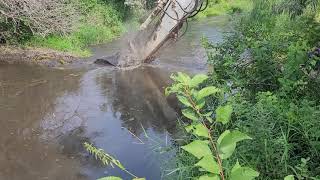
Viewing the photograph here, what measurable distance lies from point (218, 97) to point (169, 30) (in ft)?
13.6

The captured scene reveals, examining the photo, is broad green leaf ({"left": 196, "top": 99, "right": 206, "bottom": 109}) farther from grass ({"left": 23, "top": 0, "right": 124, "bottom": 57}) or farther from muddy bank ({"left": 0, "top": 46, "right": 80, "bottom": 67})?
grass ({"left": 23, "top": 0, "right": 124, "bottom": 57})

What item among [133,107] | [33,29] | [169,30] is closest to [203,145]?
[133,107]

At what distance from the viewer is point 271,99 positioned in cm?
443

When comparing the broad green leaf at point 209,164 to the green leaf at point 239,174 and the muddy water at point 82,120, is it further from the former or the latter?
the muddy water at point 82,120

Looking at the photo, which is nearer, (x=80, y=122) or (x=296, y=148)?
(x=296, y=148)

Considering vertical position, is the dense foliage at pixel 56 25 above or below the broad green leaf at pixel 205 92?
below

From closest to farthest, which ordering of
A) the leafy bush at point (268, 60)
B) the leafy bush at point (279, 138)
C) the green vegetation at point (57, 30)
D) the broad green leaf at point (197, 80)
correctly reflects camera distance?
1. the broad green leaf at point (197, 80)
2. the leafy bush at point (279, 138)
3. the leafy bush at point (268, 60)
4. the green vegetation at point (57, 30)

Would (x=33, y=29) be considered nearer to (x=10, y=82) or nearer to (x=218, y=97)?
(x=10, y=82)

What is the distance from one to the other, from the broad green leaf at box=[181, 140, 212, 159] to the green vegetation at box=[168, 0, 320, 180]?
1.17 meters

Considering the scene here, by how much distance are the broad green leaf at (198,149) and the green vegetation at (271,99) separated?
117cm

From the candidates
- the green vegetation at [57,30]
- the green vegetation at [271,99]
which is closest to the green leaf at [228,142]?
the green vegetation at [271,99]

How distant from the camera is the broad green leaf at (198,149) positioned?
1.29m

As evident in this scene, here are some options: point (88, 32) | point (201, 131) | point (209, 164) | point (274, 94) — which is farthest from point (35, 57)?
point (209, 164)

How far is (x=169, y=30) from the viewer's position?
9.09 meters
